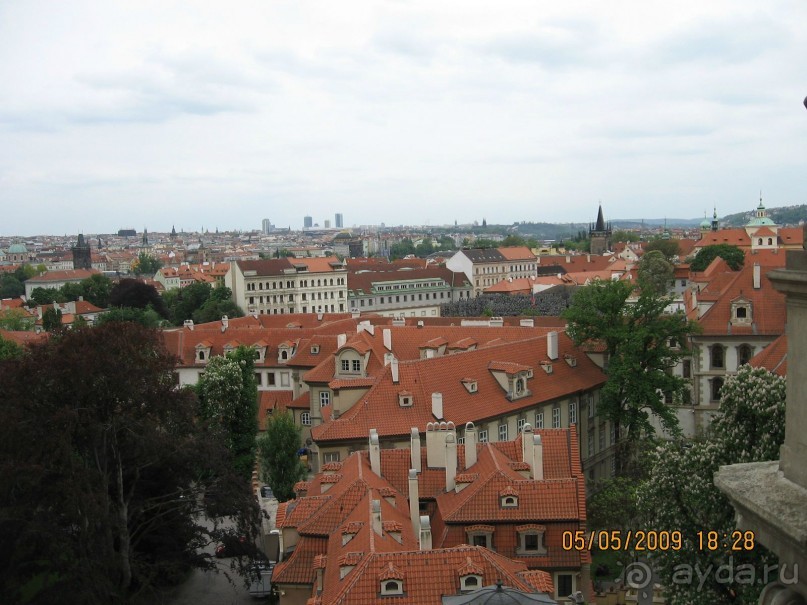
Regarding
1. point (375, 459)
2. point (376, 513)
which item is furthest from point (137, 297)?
point (376, 513)

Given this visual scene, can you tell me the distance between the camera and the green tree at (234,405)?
46.6 metres

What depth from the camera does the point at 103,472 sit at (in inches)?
1094

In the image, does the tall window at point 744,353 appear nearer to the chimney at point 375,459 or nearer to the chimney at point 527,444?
the chimney at point 527,444

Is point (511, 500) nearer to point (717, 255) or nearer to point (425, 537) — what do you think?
point (425, 537)

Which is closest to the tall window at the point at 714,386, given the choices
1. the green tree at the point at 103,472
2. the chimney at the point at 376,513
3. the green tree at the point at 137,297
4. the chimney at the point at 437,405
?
the chimney at the point at 437,405

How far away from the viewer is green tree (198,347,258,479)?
4662cm

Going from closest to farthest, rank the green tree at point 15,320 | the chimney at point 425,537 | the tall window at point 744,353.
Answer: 1. the chimney at point 425,537
2. the tall window at point 744,353
3. the green tree at point 15,320

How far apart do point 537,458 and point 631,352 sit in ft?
55.7

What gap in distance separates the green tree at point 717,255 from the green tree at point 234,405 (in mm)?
77047

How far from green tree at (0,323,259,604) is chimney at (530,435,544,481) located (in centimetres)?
968

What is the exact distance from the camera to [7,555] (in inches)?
1033

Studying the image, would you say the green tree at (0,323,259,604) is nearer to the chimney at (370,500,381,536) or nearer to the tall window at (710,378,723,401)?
the chimney at (370,500,381,536)

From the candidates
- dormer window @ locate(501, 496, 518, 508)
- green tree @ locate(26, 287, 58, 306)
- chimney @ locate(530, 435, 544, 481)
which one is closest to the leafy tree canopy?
chimney @ locate(530, 435, 544, 481)

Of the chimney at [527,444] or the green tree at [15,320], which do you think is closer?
the chimney at [527,444]
